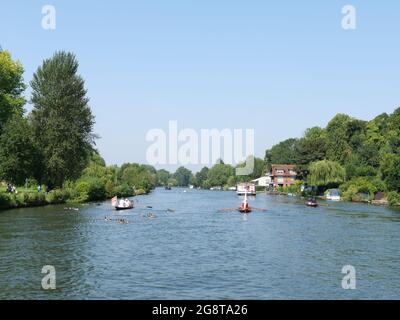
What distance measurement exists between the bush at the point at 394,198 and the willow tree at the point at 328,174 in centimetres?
3125

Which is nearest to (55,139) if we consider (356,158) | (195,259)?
(195,259)

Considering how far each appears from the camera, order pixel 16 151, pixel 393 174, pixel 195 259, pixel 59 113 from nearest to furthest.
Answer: pixel 195 259 < pixel 16 151 < pixel 59 113 < pixel 393 174

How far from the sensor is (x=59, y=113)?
8925cm

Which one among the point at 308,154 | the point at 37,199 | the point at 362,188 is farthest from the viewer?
the point at 308,154

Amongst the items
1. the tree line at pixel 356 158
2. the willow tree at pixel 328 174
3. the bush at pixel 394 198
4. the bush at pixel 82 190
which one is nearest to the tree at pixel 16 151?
the bush at pixel 82 190

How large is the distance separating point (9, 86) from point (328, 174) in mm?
76843

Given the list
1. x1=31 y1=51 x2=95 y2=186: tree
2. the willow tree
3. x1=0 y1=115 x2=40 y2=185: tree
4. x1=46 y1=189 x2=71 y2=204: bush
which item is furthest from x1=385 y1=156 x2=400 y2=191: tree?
x1=0 y1=115 x2=40 y2=185: tree

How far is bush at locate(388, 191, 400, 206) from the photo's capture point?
302ft

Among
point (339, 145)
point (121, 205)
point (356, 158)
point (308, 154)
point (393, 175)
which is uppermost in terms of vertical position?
point (339, 145)

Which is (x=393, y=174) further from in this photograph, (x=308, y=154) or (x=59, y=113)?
(x=59, y=113)

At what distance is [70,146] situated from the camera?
8825cm

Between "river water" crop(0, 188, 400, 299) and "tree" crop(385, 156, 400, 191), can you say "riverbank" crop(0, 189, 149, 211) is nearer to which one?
"river water" crop(0, 188, 400, 299)

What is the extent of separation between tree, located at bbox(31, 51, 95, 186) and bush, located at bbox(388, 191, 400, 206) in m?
56.4

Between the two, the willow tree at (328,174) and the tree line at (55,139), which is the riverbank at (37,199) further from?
the willow tree at (328,174)
